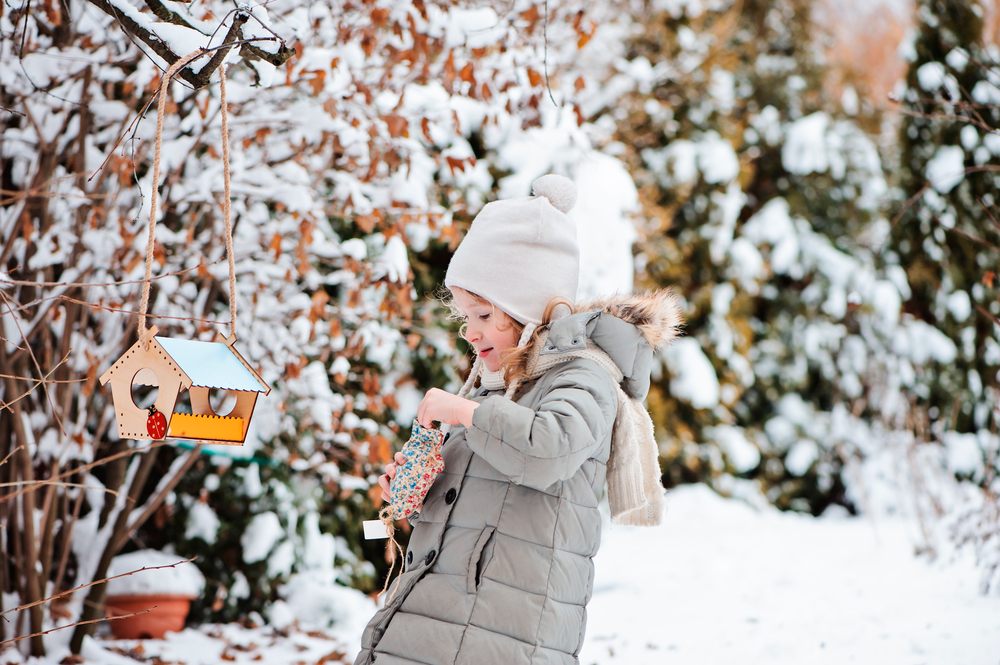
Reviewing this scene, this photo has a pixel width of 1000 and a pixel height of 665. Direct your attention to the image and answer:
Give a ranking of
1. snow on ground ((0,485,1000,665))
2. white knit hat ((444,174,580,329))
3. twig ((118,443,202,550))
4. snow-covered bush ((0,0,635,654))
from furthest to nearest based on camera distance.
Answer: twig ((118,443,202,550)), snow on ground ((0,485,1000,665)), snow-covered bush ((0,0,635,654)), white knit hat ((444,174,580,329))

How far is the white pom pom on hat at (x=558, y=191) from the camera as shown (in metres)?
1.88

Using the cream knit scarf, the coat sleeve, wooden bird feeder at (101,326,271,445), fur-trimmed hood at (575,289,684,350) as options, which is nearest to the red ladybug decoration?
wooden bird feeder at (101,326,271,445)

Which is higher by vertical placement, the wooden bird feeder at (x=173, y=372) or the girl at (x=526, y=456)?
the wooden bird feeder at (x=173, y=372)

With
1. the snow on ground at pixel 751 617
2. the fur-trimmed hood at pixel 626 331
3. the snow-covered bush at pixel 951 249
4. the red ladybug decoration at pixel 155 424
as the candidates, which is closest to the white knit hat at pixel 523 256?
the fur-trimmed hood at pixel 626 331

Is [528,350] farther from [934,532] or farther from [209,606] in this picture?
[934,532]

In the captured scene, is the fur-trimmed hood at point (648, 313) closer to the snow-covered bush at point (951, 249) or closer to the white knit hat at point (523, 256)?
the white knit hat at point (523, 256)

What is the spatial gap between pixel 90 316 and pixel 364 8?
5.86 feet

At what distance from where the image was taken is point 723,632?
3.51m

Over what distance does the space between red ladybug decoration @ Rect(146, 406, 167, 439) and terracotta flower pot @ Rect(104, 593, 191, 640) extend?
91.1 inches

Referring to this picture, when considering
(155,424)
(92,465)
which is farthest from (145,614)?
(155,424)

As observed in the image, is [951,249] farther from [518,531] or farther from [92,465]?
[92,465]

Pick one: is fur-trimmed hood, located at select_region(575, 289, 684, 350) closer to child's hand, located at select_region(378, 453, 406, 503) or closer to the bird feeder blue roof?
child's hand, located at select_region(378, 453, 406, 503)

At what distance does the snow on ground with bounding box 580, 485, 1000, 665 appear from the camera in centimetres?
309

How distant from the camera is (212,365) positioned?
1489 millimetres
